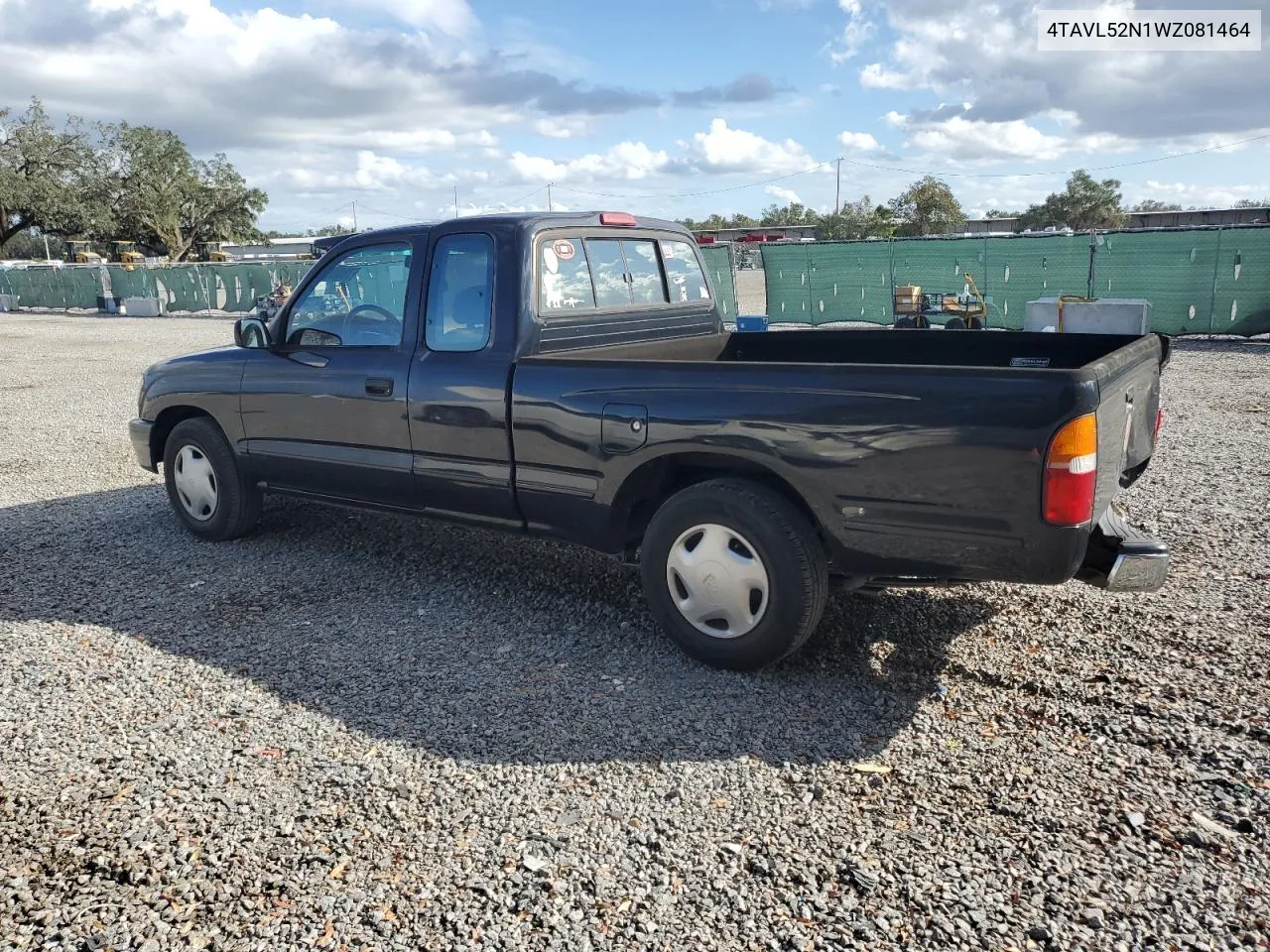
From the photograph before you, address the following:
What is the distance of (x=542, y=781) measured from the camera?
127 inches

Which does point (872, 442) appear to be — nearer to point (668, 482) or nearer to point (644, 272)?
point (668, 482)

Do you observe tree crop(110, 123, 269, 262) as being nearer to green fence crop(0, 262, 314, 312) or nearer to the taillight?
green fence crop(0, 262, 314, 312)

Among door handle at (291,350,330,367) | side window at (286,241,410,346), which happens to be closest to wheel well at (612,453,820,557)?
side window at (286,241,410,346)

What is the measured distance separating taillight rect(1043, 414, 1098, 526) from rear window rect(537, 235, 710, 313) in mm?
2436

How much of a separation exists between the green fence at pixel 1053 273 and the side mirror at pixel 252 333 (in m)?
15.3

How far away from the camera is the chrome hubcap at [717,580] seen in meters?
3.85

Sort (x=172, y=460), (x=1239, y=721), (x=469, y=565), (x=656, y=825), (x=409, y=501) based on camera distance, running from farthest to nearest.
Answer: (x=172, y=460), (x=469, y=565), (x=409, y=501), (x=1239, y=721), (x=656, y=825)

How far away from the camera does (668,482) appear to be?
4.24 meters

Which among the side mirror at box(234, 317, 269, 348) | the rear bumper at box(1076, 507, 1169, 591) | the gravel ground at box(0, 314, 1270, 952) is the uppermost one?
the side mirror at box(234, 317, 269, 348)

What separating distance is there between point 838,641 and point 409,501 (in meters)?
2.30

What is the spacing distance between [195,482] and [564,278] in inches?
115

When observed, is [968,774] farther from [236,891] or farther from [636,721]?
[236,891]

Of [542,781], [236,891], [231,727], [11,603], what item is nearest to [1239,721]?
[542,781]

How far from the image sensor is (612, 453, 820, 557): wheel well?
387 cm
